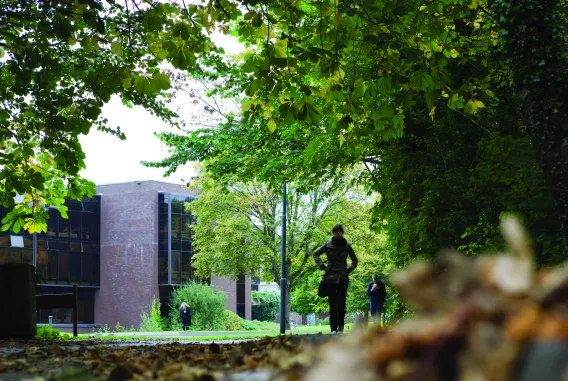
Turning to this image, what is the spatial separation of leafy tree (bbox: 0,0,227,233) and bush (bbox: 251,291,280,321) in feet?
207

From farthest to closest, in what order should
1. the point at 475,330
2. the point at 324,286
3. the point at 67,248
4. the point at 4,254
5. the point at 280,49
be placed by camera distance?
the point at 67,248
the point at 4,254
the point at 324,286
the point at 280,49
the point at 475,330

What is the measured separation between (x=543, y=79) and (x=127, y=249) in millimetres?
55412

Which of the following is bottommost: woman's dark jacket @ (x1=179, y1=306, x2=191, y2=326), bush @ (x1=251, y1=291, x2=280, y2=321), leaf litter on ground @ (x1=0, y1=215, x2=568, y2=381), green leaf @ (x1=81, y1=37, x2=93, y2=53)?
bush @ (x1=251, y1=291, x2=280, y2=321)

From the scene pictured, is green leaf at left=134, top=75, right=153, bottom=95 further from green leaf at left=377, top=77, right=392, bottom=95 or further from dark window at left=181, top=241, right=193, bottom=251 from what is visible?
dark window at left=181, top=241, right=193, bottom=251

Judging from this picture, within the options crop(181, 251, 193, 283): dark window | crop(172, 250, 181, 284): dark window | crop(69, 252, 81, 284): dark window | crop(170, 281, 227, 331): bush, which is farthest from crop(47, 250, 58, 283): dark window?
crop(170, 281, 227, 331): bush

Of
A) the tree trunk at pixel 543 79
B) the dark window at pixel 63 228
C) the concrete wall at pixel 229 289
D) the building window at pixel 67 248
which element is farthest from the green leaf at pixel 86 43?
the concrete wall at pixel 229 289

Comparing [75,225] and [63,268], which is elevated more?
[75,225]

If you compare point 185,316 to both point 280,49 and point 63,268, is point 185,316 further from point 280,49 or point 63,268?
point 280,49

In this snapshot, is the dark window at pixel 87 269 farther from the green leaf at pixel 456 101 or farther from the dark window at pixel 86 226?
the green leaf at pixel 456 101

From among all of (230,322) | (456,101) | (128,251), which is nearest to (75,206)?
(128,251)

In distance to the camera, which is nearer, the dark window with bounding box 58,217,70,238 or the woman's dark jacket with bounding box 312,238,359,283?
the woman's dark jacket with bounding box 312,238,359,283

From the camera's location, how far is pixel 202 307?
49.4 metres

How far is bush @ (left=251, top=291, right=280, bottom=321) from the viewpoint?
7588 centimetres

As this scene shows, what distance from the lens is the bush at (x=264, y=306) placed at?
7588cm
